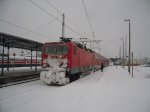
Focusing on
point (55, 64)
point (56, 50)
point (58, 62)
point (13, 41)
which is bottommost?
point (55, 64)

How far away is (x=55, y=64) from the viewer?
1270 cm

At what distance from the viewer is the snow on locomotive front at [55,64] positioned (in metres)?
12.1

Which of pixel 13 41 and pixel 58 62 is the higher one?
pixel 13 41

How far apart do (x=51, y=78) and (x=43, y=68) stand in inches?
46.7

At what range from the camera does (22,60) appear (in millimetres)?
37438

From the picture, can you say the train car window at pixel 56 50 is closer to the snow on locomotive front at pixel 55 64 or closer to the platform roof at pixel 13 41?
the snow on locomotive front at pixel 55 64

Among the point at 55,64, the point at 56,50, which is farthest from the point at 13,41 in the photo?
the point at 55,64

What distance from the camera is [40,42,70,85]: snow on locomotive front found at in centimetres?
1215

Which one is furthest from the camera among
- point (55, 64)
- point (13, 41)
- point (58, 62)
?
point (13, 41)

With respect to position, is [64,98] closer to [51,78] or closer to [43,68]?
[51,78]

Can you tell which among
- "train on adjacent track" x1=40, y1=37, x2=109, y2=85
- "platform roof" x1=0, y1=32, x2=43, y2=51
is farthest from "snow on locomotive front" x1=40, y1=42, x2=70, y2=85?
"platform roof" x1=0, y1=32, x2=43, y2=51

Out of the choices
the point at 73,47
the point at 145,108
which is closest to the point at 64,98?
the point at 145,108

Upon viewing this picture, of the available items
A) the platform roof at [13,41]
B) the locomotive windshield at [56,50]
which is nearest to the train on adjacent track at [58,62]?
the locomotive windshield at [56,50]

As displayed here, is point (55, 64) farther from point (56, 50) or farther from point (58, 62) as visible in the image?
point (56, 50)
